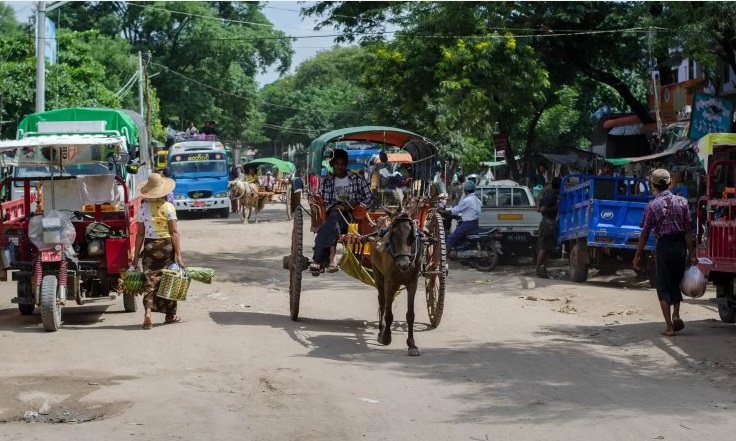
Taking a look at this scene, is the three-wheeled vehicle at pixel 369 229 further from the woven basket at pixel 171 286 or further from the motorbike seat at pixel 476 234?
the motorbike seat at pixel 476 234

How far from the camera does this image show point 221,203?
41844 mm

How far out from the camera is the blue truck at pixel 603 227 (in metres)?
18.8

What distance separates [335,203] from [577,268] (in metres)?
7.34

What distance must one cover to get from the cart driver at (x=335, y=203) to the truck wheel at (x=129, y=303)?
277cm

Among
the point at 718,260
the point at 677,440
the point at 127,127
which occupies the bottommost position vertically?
the point at 677,440

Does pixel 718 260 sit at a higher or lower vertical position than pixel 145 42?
lower

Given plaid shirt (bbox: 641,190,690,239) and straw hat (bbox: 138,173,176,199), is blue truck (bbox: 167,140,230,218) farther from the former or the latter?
plaid shirt (bbox: 641,190,690,239)

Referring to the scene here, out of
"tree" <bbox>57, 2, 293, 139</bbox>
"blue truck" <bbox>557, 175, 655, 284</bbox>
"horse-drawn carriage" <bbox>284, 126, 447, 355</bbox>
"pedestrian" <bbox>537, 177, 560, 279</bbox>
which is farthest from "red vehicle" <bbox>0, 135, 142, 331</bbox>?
"tree" <bbox>57, 2, 293, 139</bbox>

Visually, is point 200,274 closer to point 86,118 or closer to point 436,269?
point 436,269

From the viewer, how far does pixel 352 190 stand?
14.0m

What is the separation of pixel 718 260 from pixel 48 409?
26.4ft

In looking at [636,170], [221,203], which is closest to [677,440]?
[636,170]

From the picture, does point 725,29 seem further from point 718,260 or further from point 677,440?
point 677,440

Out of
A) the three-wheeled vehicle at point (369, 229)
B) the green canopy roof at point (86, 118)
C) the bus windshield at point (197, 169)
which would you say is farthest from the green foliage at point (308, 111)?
the three-wheeled vehicle at point (369, 229)
